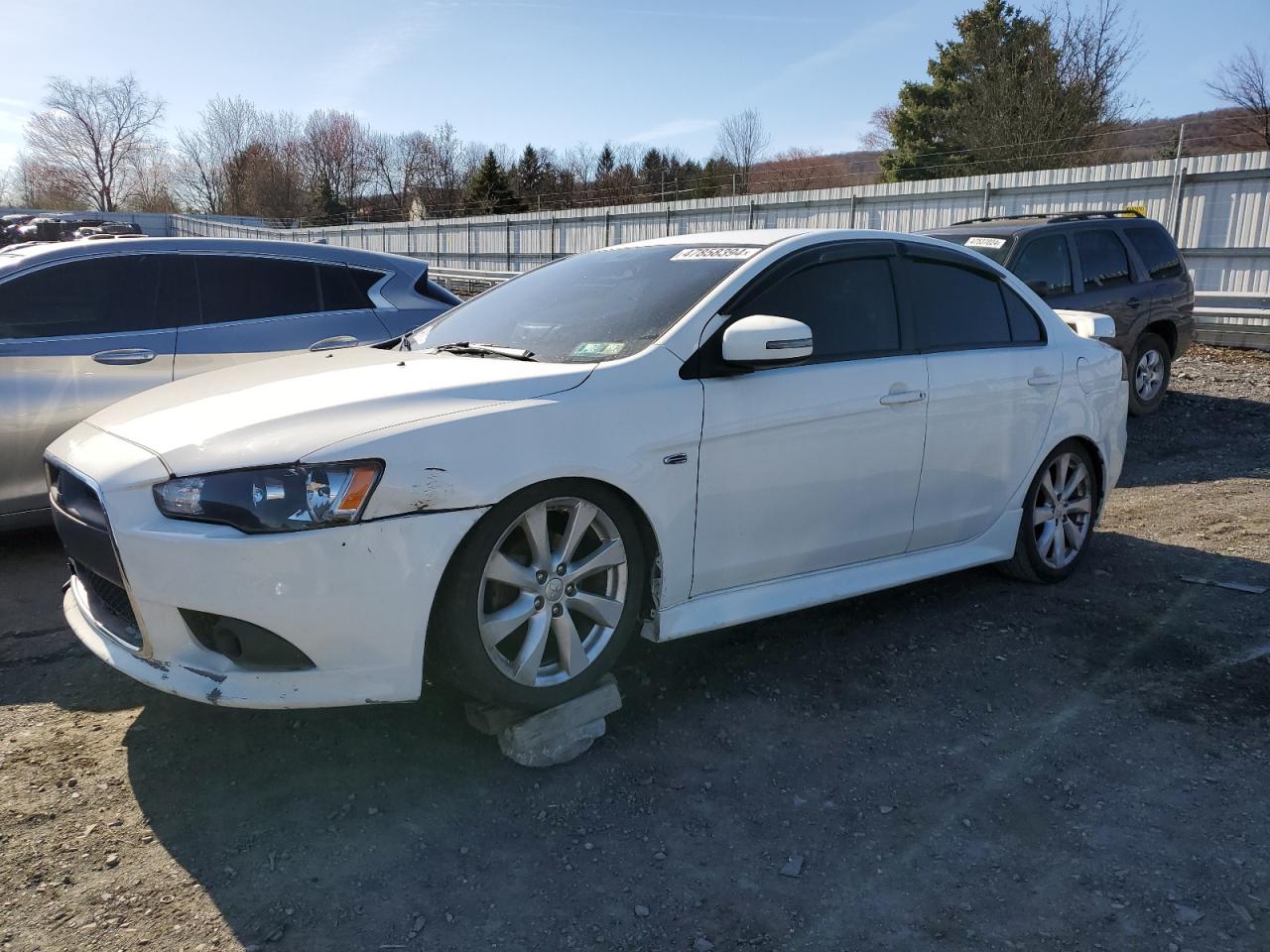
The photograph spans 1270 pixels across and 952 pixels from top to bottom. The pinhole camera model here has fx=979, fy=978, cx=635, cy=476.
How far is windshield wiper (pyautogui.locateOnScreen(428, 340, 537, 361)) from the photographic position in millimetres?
3490

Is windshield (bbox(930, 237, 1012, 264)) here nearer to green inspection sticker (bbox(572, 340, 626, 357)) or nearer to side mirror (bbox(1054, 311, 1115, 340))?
side mirror (bbox(1054, 311, 1115, 340))

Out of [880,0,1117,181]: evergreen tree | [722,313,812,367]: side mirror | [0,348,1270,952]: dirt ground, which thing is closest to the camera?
[0,348,1270,952]: dirt ground

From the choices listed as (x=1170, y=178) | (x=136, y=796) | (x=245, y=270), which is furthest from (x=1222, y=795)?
(x=1170, y=178)

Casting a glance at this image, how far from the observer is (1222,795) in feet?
9.81

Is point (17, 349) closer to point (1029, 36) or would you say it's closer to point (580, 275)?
point (580, 275)

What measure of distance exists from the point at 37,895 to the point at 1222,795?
3.34 meters

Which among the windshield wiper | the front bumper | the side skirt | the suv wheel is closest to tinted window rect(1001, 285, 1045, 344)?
the side skirt

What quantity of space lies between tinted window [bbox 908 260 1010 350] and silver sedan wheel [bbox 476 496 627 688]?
1.82 meters

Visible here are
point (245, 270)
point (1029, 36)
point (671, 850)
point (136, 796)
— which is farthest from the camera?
point (1029, 36)

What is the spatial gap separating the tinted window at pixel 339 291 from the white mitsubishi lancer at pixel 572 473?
6.29 feet

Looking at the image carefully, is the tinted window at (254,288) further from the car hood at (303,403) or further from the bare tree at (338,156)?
the bare tree at (338,156)

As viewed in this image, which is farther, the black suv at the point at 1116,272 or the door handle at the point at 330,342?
the black suv at the point at 1116,272

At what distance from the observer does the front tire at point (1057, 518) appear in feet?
15.5

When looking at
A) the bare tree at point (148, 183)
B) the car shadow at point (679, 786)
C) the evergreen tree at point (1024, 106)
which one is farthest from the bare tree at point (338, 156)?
the car shadow at point (679, 786)
